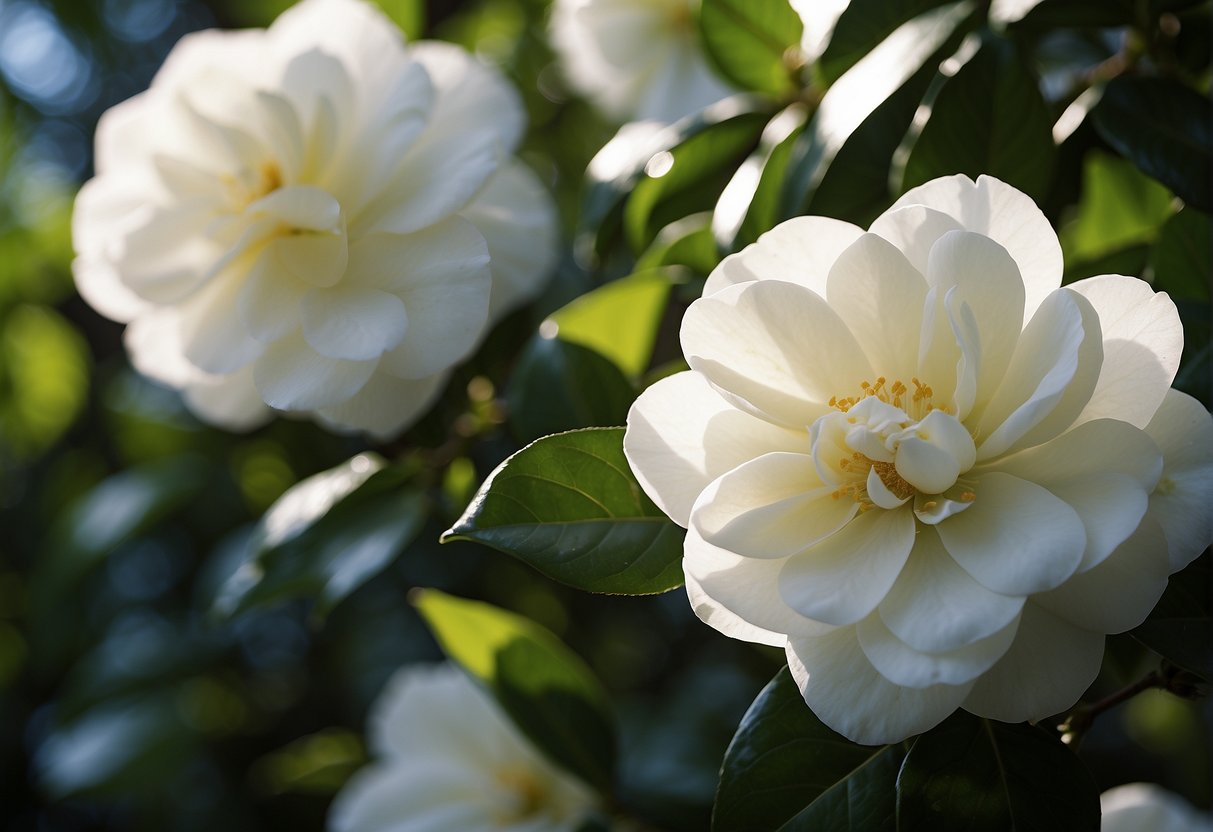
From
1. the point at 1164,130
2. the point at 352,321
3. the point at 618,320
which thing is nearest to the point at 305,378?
the point at 352,321

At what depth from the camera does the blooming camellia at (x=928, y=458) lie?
463mm

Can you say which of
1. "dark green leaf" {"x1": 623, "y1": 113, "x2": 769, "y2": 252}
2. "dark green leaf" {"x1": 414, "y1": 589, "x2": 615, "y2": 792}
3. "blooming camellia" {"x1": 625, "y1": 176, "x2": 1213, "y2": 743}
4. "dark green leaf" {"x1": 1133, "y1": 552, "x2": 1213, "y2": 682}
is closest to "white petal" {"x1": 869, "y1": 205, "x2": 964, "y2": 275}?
"blooming camellia" {"x1": 625, "y1": 176, "x2": 1213, "y2": 743}

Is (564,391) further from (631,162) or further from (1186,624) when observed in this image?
(1186,624)

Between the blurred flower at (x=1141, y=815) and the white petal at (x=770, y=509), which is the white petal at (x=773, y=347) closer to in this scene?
the white petal at (x=770, y=509)

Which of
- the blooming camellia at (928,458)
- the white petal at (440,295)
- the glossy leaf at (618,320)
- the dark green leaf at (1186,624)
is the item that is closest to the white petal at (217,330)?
the white petal at (440,295)

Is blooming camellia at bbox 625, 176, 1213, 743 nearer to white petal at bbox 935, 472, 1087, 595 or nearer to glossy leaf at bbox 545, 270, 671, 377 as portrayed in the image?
white petal at bbox 935, 472, 1087, 595

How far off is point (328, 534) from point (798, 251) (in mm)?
524

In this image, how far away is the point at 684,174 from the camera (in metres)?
0.83

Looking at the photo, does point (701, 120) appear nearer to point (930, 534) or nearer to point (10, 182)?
point (930, 534)

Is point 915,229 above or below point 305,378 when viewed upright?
above

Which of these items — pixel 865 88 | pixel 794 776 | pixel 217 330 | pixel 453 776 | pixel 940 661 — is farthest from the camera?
pixel 453 776

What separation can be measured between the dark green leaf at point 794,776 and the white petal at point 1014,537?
13 cm

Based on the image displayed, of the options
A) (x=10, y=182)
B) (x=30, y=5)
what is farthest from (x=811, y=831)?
(x=30, y=5)

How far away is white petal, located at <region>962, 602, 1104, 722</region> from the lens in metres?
0.48
